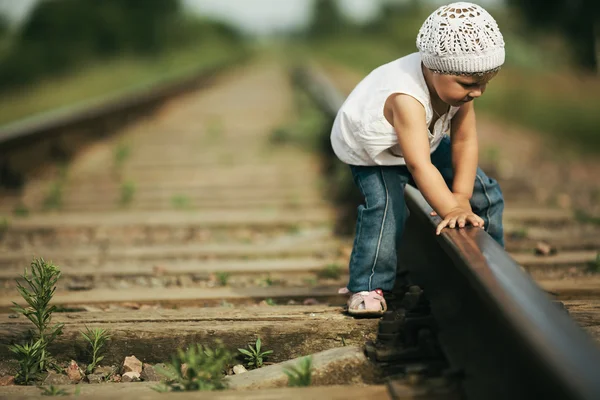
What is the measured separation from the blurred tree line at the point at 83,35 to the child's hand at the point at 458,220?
57.5ft

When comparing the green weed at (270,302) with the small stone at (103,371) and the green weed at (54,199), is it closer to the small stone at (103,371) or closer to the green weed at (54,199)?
the small stone at (103,371)

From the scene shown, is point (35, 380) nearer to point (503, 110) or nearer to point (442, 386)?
point (442, 386)

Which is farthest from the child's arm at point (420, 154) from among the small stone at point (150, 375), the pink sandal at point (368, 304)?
the small stone at point (150, 375)

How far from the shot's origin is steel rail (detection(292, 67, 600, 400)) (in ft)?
4.59

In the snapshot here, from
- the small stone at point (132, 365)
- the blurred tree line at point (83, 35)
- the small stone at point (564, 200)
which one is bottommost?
the small stone at point (132, 365)

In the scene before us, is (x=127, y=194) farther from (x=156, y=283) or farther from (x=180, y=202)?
(x=156, y=283)

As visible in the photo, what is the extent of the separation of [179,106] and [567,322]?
12080 mm

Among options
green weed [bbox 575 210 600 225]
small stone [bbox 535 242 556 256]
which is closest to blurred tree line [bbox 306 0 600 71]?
green weed [bbox 575 210 600 225]

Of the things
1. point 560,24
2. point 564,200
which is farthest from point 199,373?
point 560,24

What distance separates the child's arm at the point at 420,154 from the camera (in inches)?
98.0

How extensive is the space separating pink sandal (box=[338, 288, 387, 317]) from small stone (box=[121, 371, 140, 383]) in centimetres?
72

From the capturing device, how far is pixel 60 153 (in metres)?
6.84

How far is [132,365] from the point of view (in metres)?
2.28

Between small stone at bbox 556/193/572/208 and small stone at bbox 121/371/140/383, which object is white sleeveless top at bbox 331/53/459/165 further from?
small stone at bbox 556/193/572/208
